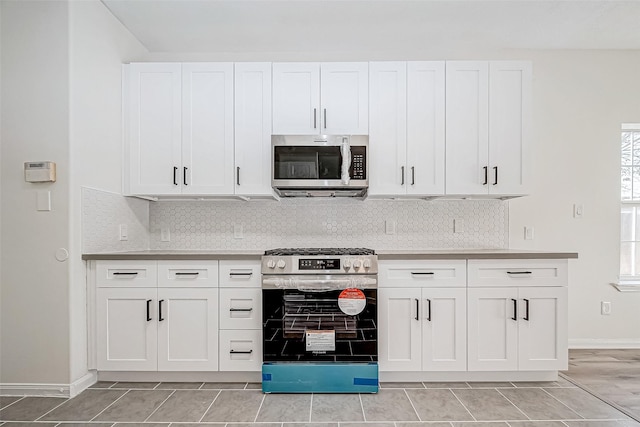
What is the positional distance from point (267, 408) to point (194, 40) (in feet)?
9.33

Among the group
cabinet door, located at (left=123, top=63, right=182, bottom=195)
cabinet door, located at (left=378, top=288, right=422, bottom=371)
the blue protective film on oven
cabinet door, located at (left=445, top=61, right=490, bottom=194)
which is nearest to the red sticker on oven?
cabinet door, located at (left=378, top=288, right=422, bottom=371)

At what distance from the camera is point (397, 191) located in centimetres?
295

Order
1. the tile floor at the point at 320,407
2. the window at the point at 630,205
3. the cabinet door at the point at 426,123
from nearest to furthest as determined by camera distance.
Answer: the tile floor at the point at 320,407 → the cabinet door at the point at 426,123 → the window at the point at 630,205

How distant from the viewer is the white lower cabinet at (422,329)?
2588mm

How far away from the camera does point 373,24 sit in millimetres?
2914

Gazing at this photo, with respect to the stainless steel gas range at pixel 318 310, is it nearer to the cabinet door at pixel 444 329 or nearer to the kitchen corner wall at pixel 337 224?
the cabinet door at pixel 444 329

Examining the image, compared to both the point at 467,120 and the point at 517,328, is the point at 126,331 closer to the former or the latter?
the point at 517,328

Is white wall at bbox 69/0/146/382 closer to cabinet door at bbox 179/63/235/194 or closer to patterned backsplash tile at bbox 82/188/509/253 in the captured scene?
cabinet door at bbox 179/63/235/194

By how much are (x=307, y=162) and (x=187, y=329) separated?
143cm

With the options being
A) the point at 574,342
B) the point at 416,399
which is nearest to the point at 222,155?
the point at 416,399

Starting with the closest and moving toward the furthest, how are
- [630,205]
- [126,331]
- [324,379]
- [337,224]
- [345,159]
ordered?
[324,379] → [126,331] → [345,159] → [337,224] → [630,205]

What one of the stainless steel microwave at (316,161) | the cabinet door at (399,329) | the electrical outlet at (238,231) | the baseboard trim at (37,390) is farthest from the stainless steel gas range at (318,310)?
the baseboard trim at (37,390)

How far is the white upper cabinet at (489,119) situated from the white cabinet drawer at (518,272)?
59 cm

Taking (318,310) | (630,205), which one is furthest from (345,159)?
(630,205)
